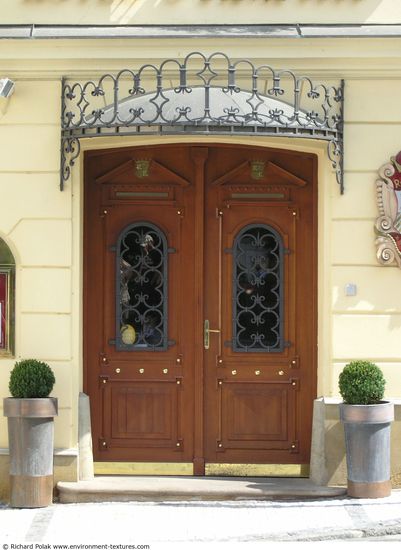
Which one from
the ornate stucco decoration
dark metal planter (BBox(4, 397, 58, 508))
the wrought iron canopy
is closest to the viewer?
the wrought iron canopy

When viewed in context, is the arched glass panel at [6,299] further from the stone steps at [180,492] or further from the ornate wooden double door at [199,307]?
the stone steps at [180,492]

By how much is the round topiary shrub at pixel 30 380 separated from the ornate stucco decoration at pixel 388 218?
3086mm

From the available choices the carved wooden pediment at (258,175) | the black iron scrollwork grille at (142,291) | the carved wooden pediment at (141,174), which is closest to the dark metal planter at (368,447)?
the black iron scrollwork grille at (142,291)

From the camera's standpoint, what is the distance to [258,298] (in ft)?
37.4

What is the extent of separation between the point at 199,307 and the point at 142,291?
21.6 inches

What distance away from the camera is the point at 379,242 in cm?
1091

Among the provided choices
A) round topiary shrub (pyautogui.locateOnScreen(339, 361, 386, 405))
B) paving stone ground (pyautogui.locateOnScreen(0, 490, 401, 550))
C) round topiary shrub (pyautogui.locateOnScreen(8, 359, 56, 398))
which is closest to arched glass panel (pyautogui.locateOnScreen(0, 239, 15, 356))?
round topiary shrub (pyautogui.locateOnScreen(8, 359, 56, 398))

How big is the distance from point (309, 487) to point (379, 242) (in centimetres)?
223

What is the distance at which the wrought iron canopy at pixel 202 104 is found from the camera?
33.6 feet

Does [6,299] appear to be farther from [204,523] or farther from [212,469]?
[204,523]

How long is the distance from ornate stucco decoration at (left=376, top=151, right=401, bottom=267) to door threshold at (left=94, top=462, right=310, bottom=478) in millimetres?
2085

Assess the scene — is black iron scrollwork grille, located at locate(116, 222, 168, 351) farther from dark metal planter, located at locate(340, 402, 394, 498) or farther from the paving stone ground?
dark metal planter, located at locate(340, 402, 394, 498)

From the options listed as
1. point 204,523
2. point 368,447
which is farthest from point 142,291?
point 368,447

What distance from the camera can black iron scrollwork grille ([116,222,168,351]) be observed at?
1141cm
